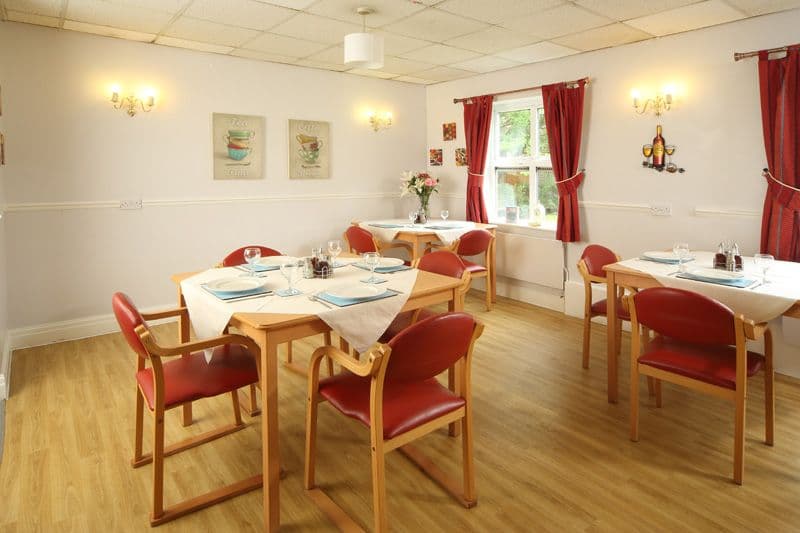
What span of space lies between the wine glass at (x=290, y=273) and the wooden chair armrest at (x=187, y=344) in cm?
29

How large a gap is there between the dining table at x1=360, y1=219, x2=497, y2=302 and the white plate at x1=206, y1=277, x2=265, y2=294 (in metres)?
2.47

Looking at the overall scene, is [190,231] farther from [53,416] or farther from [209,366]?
[209,366]

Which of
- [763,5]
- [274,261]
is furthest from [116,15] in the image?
[763,5]

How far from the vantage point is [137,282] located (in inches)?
183

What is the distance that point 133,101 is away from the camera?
4.42 metres

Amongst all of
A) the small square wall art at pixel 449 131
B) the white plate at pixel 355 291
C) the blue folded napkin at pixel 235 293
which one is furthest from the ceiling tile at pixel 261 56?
the white plate at pixel 355 291

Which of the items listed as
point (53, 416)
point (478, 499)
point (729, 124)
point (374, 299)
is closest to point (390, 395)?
point (374, 299)

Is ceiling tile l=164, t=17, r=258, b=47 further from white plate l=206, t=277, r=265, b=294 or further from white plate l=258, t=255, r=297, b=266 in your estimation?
white plate l=206, t=277, r=265, b=294

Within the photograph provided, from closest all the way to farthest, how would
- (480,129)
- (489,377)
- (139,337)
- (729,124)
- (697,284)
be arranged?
1. (139,337)
2. (697,284)
3. (489,377)
4. (729,124)
5. (480,129)

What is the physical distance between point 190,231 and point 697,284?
411 centimetres

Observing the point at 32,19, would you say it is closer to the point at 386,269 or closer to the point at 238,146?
the point at 238,146

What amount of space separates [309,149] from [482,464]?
3.96m

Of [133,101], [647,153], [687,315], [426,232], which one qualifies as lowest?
[687,315]

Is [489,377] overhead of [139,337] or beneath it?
beneath
